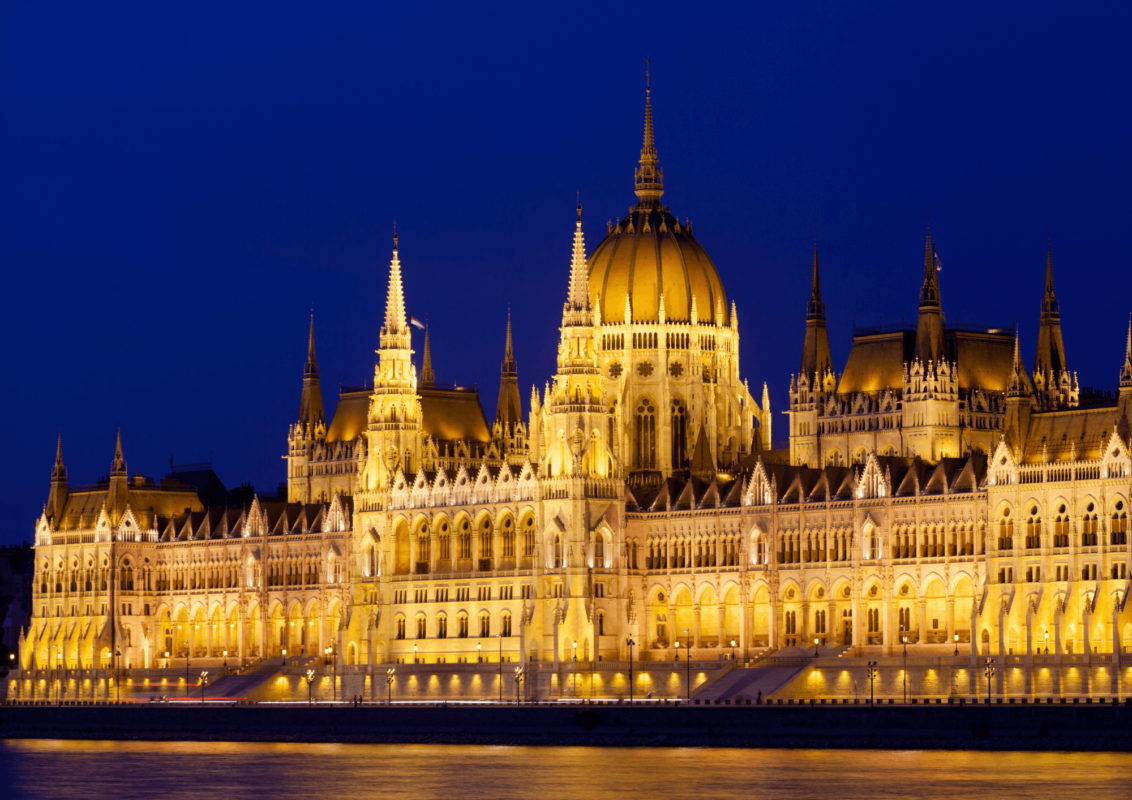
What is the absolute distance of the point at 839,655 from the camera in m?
156

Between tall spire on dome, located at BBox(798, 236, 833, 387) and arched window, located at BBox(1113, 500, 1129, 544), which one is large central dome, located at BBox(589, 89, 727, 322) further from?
arched window, located at BBox(1113, 500, 1129, 544)

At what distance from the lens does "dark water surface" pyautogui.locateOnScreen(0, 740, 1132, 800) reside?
114500 millimetres

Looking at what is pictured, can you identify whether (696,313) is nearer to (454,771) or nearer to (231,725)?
(231,725)

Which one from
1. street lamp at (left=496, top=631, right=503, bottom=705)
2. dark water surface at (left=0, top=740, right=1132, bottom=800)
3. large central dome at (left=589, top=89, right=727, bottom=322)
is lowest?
dark water surface at (left=0, top=740, right=1132, bottom=800)

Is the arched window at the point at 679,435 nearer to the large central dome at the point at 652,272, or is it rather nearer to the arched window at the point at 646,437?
the arched window at the point at 646,437

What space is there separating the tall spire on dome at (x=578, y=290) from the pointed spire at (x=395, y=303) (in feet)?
46.2

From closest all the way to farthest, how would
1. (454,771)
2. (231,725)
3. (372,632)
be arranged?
1. (454,771)
2. (231,725)
3. (372,632)

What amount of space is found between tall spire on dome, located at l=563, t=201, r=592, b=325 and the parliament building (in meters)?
0.18

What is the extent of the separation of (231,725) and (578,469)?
26045 mm

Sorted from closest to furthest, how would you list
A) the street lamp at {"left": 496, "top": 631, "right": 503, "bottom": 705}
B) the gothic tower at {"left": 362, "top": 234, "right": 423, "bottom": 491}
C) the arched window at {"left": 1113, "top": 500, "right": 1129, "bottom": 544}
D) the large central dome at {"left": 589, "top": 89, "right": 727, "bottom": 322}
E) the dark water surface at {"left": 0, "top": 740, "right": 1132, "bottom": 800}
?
the dark water surface at {"left": 0, "top": 740, "right": 1132, "bottom": 800} < the arched window at {"left": 1113, "top": 500, "right": 1129, "bottom": 544} < the street lamp at {"left": 496, "top": 631, "right": 503, "bottom": 705} < the gothic tower at {"left": 362, "top": 234, "right": 423, "bottom": 491} < the large central dome at {"left": 589, "top": 89, "right": 727, "bottom": 322}

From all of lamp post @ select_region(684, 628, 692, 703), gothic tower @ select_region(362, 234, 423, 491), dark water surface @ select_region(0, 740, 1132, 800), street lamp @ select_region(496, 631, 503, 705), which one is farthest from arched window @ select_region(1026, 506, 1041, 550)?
gothic tower @ select_region(362, 234, 423, 491)

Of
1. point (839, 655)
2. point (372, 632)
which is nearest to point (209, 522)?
point (372, 632)

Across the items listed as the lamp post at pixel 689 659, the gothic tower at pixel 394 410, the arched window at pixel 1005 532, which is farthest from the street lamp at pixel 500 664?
the arched window at pixel 1005 532

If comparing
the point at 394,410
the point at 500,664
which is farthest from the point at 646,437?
the point at 500,664
